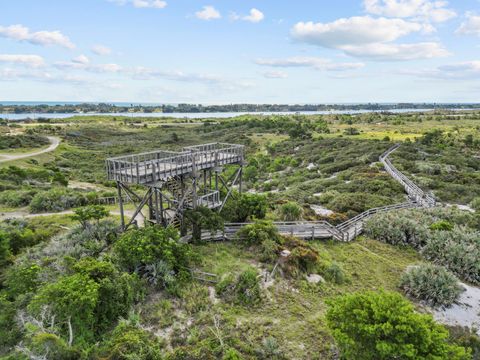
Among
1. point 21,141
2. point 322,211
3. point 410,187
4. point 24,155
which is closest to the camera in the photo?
point 322,211

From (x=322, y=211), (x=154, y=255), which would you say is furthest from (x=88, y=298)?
(x=322, y=211)

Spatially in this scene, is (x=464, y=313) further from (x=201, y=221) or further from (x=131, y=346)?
(x=131, y=346)

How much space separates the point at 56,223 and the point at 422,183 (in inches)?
1186

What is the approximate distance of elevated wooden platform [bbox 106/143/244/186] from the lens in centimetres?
1419

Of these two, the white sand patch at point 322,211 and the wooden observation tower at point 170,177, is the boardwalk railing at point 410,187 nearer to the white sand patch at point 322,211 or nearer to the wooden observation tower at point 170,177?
the white sand patch at point 322,211

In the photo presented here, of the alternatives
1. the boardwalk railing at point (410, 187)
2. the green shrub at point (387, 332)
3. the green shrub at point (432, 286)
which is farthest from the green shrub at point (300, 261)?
the boardwalk railing at point (410, 187)

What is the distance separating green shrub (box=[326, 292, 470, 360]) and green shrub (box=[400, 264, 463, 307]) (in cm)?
503

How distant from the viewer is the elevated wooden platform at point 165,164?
1419cm

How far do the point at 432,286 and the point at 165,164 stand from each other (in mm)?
13293

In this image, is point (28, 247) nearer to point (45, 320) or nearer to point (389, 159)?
point (45, 320)

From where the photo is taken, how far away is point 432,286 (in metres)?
13.2

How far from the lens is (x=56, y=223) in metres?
18.9

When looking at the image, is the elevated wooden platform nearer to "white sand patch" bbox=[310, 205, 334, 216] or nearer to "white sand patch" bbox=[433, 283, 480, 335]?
"white sand patch" bbox=[310, 205, 334, 216]

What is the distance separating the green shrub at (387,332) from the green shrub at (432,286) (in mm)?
5032
